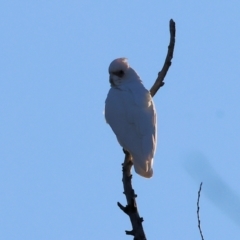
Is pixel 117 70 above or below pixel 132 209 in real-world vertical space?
above

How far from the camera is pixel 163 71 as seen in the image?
18.1 feet

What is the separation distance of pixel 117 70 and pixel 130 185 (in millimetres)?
1933

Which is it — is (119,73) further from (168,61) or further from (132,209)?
(132,209)

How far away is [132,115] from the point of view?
6.18m

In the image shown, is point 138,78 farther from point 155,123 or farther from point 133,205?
point 133,205

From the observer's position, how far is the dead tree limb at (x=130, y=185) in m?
4.67

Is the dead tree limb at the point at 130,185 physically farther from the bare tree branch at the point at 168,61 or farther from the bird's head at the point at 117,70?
the bird's head at the point at 117,70

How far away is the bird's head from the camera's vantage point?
660cm

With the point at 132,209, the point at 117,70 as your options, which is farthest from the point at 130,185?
the point at 117,70

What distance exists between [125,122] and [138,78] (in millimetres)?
672

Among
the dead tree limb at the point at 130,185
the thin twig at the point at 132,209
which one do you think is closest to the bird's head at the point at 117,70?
the dead tree limb at the point at 130,185

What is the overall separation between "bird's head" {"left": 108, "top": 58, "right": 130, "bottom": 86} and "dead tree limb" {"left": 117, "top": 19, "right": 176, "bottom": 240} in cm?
84

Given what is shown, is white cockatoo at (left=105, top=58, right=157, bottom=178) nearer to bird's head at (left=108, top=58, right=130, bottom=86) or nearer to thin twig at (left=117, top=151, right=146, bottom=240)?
bird's head at (left=108, top=58, right=130, bottom=86)

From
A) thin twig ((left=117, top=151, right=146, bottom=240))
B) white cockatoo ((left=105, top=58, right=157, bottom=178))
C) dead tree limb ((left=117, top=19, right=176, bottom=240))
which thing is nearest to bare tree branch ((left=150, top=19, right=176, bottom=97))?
dead tree limb ((left=117, top=19, right=176, bottom=240))
